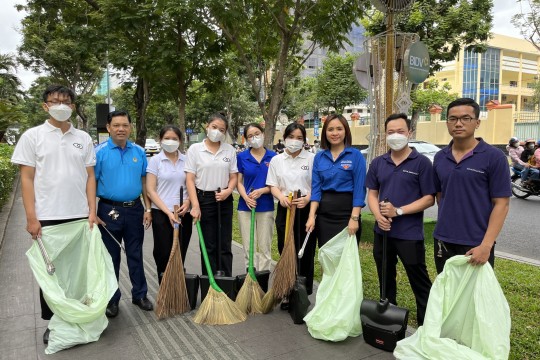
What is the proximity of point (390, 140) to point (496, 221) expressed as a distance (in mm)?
856

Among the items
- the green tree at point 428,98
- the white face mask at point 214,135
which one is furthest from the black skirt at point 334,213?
the green tree at point 428,98

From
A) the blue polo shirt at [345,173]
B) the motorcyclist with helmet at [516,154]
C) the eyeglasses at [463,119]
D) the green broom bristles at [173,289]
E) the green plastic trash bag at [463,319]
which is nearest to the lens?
the green plastic trash bag at [463,319]

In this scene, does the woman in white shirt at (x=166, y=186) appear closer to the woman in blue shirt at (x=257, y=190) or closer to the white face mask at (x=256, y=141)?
the woman in blue shirt at (x=257, y=190)

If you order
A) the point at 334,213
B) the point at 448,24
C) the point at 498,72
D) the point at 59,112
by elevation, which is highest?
the point at 498,72

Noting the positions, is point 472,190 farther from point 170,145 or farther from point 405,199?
point 170,145

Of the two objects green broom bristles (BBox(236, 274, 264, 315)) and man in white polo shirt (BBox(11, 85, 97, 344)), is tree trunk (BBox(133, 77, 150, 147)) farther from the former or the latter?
green broom bristles (BBox(236, 274, 264, 315))

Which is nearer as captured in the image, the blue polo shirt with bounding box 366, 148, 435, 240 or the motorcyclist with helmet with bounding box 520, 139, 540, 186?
the blue polo shirt with bounding box 366, 148, 435, 240

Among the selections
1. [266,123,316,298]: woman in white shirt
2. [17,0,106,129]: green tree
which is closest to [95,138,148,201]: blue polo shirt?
[266,123,316,298]: woman in white shirt

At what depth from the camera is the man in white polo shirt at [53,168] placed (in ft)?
9.87

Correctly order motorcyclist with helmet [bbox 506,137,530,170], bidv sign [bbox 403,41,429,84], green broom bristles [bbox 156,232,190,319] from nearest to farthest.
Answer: green broom bristles [bbox 156,232,190,319], bidv sign [bbox 403,41,429,84], motorcyclist with helmet [bbox 506,137,530,170]

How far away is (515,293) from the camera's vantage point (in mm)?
3936

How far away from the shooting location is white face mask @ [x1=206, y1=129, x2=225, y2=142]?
3.62 metres

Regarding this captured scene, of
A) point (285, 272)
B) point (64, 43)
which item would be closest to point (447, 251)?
point (285, 272)

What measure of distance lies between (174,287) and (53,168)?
132 centimetres
